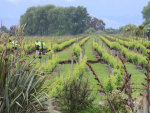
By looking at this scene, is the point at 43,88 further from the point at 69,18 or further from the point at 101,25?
the point at 101,25

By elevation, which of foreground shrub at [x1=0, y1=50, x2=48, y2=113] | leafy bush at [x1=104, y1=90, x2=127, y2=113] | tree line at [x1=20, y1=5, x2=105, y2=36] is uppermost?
tree line at [x1=20, y1=5, x2=105, y2=36]

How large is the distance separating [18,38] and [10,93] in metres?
0.97

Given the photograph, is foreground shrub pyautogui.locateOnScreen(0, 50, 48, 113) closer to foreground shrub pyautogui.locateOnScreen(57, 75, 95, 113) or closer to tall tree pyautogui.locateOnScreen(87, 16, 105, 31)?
foreground shrub pyautogui.locateOnScreen(57, 75, 95, 113)

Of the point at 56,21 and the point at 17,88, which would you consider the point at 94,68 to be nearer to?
the point at 17,88

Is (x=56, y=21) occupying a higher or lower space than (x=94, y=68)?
higher

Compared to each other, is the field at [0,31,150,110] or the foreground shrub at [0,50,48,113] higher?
the foreground shrub at [0,50,48,113]

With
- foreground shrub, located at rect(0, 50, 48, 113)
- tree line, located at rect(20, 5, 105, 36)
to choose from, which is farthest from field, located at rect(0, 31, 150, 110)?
tree line, located at rect(20, 5, 105, 36)

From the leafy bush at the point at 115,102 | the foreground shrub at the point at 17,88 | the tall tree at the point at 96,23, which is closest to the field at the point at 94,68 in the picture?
the foreground shrub at the point at 17,88

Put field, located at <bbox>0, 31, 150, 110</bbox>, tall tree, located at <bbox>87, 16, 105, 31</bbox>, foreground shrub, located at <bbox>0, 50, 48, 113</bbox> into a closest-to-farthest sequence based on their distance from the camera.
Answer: foreground shrub, located at <bbox>0, 50, 48, 113</bbox>, field, located at <bbox>0, 31, 150, 110</bbox>, tall tree, located at <bbox>87, 16, 105, 31</bbox>

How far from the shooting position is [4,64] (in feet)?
11.0

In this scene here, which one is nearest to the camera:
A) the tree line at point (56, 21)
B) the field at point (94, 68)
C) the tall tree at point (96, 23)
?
the field at point (94, 68)

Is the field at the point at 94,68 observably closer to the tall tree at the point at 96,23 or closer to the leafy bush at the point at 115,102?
the leafy bush at the point at 115,102

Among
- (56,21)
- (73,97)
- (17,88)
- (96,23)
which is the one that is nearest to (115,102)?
(73,97)

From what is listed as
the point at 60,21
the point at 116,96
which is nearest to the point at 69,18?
the point at 60,21
